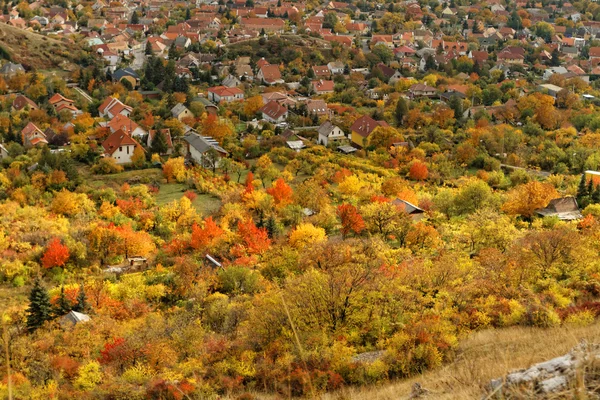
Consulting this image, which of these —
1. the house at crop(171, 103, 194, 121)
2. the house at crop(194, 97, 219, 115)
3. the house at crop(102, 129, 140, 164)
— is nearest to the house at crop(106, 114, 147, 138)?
the house at crop(102, 129, 140, 164)

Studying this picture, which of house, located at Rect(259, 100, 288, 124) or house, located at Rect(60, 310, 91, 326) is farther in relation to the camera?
house, located at Rect(259, 100, 288, 124)

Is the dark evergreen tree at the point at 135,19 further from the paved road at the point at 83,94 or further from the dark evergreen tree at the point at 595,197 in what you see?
the dark evergreen tree at the point at 595,197

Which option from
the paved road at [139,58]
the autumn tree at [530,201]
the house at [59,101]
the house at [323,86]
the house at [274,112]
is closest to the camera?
→ the autumn tree at [530,201]

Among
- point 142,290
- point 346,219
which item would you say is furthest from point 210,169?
point 142,290

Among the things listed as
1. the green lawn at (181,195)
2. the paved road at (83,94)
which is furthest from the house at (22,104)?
the green lawn at (181,195)

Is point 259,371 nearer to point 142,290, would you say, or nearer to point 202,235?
point 142,290

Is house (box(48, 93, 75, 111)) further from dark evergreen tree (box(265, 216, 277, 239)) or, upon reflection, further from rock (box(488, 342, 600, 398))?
rock (box(488, 342, 600, 398))

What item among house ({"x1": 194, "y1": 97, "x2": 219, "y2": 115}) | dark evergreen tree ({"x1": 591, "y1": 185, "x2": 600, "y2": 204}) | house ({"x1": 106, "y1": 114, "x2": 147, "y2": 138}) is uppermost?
dark evergreen tree ({"x1": 591, "y1": 185, "x2": 600, "y2": 204})
